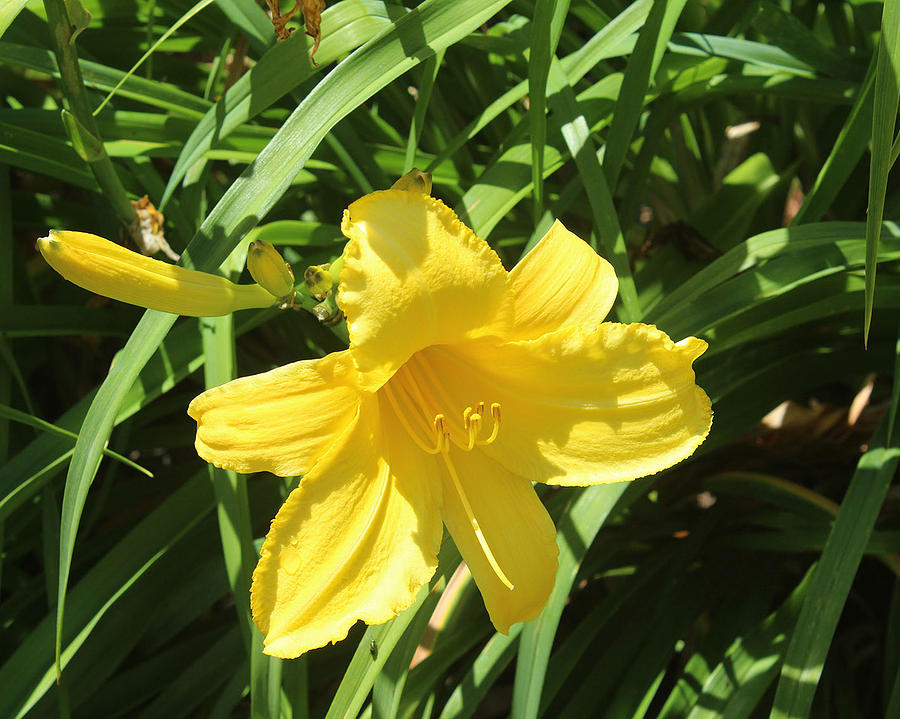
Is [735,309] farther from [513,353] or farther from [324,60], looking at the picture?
[324,60]

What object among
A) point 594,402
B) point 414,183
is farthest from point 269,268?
point 594,402

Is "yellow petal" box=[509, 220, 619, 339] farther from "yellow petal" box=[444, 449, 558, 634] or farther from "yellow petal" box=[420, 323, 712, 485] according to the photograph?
"yellow petal" box=[444, 449, 558, 634]

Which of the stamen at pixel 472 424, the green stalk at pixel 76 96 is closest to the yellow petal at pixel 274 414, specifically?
the stamen at pixel 472 424

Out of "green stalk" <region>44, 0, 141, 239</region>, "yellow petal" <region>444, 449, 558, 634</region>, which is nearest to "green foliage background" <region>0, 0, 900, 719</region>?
"green stalk" <region>44, 0, 141, 239</region>

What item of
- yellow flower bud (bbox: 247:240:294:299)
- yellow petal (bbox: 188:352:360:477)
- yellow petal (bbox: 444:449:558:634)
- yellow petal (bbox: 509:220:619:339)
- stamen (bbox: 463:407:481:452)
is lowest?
yellow petal (bbox: 444:449:558:634)

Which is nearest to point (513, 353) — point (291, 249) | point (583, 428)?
point (583, 428)

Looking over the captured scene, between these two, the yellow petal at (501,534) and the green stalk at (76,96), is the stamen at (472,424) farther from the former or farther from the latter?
the green stalk at (76,96)
